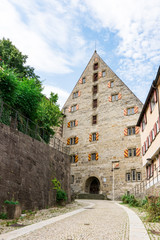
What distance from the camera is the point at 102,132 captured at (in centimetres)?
2662

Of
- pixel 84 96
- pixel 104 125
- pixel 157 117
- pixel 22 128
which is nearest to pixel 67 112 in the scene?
pixel 84 96

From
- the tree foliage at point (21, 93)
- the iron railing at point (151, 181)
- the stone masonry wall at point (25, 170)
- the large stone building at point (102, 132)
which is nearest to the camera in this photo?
the stone masonry wall at point (25, 170)

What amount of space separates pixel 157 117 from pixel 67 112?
55.2 feet

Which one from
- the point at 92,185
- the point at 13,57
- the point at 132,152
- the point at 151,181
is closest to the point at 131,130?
the point at 132,152

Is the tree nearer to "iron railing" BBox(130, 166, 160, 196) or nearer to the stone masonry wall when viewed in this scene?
the stone masonry wall

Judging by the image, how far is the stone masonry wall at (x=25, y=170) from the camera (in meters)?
9.38

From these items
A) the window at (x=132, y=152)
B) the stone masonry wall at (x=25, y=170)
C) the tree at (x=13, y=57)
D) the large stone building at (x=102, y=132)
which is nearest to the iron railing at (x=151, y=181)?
the large stone building at (x=102, y=132)

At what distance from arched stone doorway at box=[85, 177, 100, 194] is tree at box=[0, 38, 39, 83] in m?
13.0

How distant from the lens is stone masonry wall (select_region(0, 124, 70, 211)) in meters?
9.38

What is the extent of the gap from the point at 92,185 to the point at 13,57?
16.6 metres

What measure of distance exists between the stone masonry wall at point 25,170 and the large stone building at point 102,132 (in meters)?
10.9

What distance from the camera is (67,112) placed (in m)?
Answer: 30.7

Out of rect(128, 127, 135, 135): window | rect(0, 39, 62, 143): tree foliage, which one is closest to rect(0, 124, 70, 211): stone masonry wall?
rect(0, 39, 62, 143): tree foliage

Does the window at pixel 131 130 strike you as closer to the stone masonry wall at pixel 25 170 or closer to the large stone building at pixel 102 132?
the large stone building at pixel 102 132
